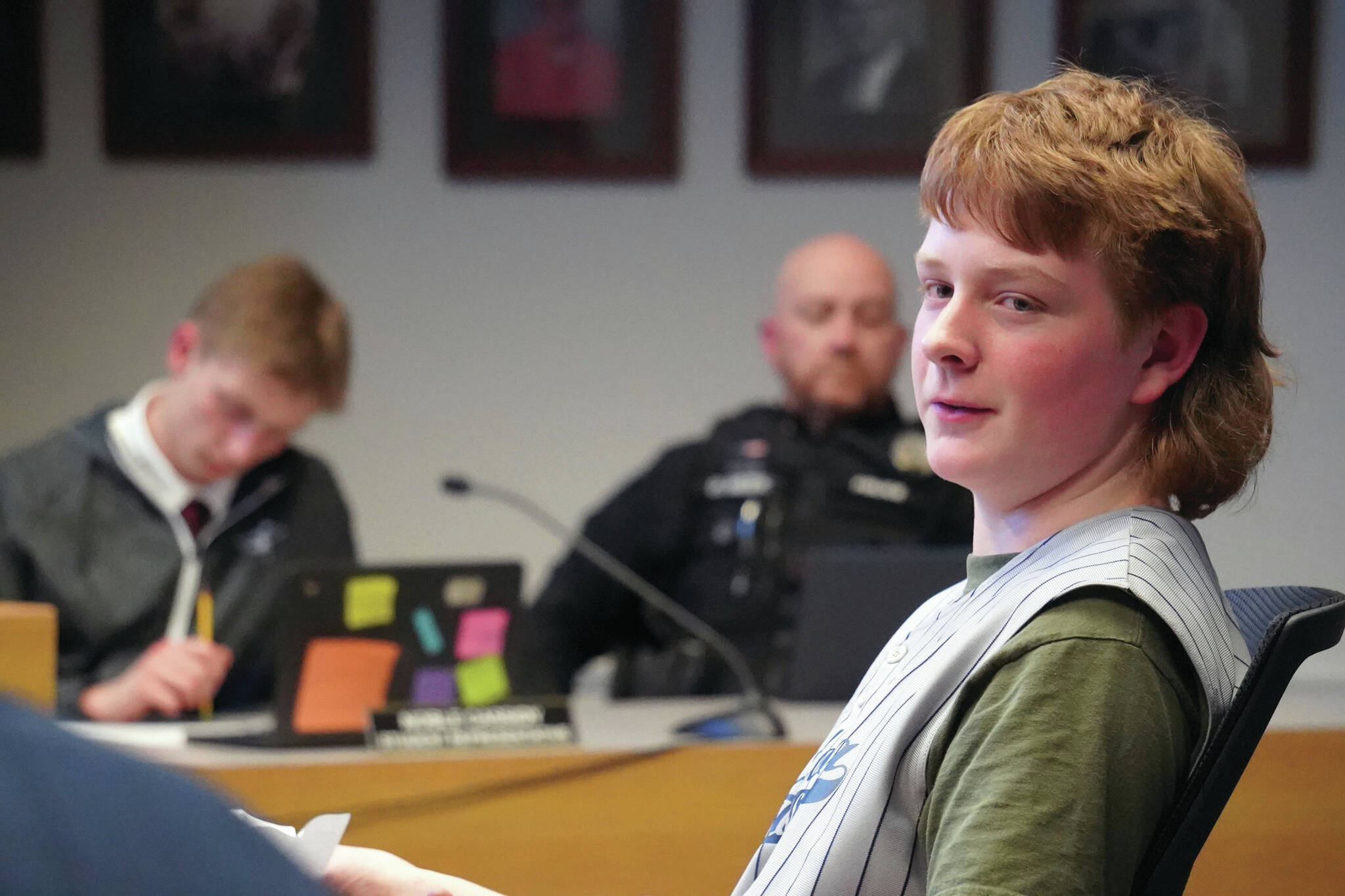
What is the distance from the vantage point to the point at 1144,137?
3.10 feet

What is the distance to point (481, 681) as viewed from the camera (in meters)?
2.15

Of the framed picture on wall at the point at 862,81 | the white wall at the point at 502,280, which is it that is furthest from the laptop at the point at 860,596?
the framed picture on wall at the point at 862,81

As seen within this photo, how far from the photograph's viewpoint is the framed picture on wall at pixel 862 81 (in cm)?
393

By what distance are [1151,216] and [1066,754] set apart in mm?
346

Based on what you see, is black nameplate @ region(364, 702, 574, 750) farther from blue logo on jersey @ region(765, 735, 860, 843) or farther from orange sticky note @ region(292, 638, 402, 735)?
blue logo on jersey @ region(765, 735, 860, 843)

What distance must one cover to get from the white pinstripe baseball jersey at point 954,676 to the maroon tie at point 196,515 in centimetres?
208

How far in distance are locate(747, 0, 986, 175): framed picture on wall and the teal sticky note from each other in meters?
2.13

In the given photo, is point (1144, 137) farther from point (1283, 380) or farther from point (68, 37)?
point (68, 37)

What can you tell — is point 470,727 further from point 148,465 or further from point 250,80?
point 250,80

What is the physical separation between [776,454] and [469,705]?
124cm

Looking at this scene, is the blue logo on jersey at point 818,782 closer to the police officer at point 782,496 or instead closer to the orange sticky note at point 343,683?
the orange sticky note at point 343,683

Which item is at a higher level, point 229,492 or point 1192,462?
point 1192,462

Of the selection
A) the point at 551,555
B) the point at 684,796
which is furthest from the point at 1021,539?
the point at 551,555

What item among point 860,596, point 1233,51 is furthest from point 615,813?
point 1233,51
